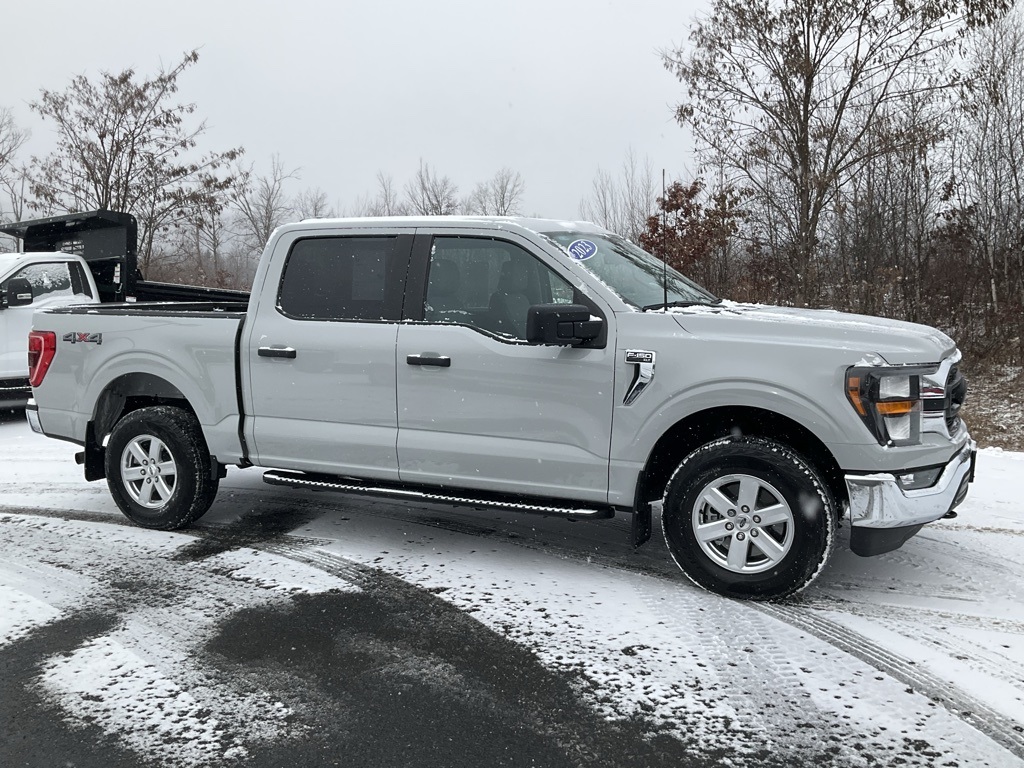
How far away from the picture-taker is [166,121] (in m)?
22.0

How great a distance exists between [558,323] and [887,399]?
1566mm

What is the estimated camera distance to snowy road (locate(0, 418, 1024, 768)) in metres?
2.90

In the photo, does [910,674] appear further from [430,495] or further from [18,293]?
[18,293]

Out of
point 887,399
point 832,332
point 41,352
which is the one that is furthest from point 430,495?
point 41,352

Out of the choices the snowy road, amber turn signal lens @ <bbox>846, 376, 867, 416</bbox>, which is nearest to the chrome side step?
the snowy road

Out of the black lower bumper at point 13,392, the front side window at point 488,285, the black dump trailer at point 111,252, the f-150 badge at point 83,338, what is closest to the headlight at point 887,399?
the front side window at point 488,285

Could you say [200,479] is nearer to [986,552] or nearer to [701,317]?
[701,317]

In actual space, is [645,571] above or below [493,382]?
below

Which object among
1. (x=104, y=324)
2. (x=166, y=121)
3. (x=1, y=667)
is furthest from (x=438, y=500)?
(x=166, y=121)

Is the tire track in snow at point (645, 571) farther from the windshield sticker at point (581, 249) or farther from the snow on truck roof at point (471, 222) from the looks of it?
the snow on truck roof at point (471, 222)

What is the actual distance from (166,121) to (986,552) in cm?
2225

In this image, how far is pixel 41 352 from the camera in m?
5.96

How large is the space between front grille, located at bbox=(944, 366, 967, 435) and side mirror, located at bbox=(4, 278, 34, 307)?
10.3 meters

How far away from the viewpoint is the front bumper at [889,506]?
3.87m
